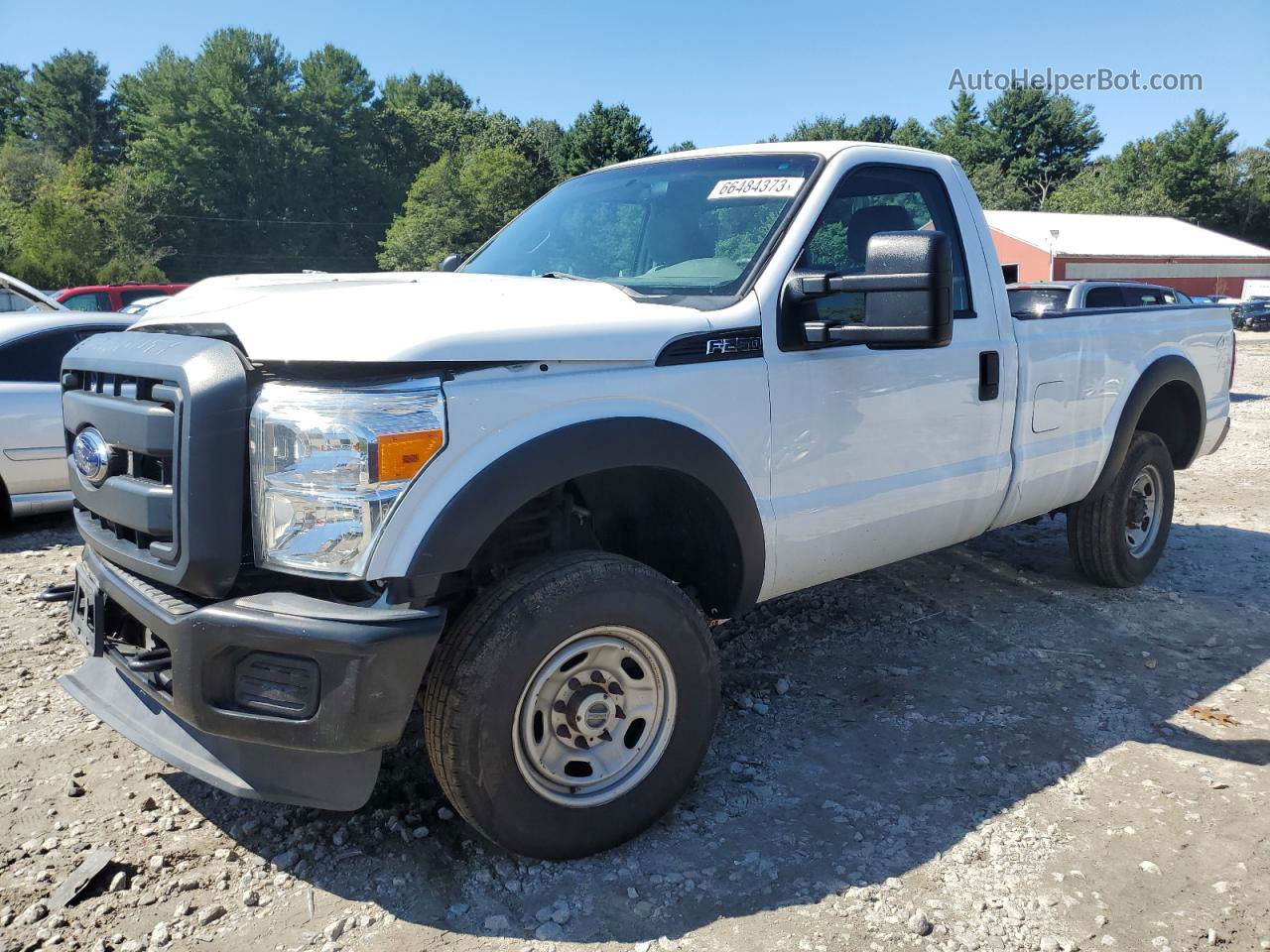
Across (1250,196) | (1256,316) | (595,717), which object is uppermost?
(1250,196)

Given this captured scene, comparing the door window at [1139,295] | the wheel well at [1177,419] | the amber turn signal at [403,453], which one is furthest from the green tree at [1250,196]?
the amber turn signal at [403,453]

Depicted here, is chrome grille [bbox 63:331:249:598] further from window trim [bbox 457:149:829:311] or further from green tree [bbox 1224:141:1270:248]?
green tree [bbox 1224:141:1270:248]

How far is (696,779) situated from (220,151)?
241ft

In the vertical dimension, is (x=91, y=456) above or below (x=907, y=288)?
below

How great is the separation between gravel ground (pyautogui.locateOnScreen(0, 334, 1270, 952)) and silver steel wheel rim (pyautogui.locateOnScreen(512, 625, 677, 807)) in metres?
0.23

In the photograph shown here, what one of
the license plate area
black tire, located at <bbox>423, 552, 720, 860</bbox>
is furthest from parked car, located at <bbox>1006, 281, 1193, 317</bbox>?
the license plate area

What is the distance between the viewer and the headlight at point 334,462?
230 centimetres

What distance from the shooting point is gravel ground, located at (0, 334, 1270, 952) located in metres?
2.54

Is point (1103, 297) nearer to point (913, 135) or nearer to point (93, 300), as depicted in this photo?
point (93, 300)

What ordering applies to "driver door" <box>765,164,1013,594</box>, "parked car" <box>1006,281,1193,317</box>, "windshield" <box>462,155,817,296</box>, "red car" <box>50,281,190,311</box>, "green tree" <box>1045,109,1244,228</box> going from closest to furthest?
"driver door" <box>765,164,1013,594</box> < "windshield" <box>462,155,817,296</box> < "parked car" <box>1006,281,1193,317</box> < "red car" <box>50,281,190,311</box> < "green tree" <box>1045,109,1244,228</box>

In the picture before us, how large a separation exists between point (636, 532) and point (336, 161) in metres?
75.9

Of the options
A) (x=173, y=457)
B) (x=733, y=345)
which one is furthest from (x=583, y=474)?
(x=173, y=457)

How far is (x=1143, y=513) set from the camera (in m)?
5.48

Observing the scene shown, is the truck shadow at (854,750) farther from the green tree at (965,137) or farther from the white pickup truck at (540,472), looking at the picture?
the green tree at (965,137)
